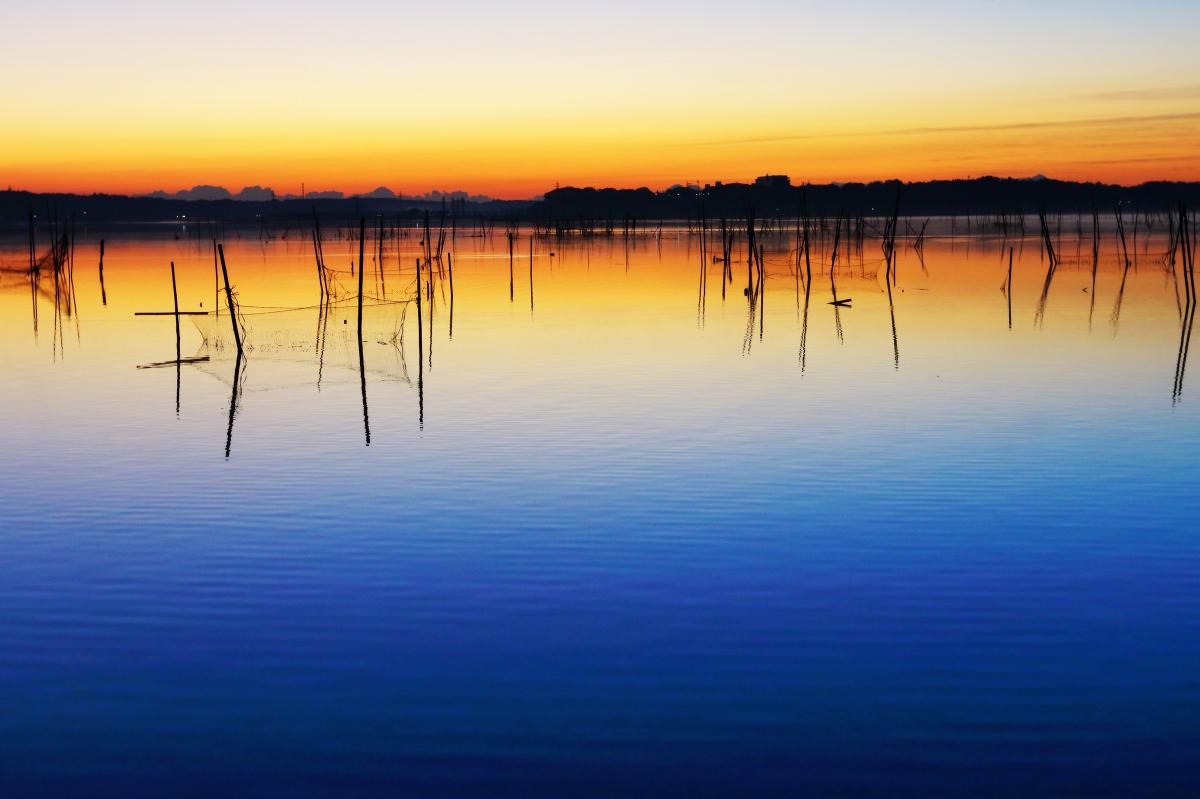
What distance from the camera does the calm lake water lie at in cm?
618

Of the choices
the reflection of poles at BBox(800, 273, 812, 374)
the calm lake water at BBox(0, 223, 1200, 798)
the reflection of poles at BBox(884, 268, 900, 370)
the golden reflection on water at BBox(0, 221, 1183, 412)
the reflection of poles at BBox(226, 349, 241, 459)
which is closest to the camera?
the calm lake water at BBox(0, 223, 1200, 798)

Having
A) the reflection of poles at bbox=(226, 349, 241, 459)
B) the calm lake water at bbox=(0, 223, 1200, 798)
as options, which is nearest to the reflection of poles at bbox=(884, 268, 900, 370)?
the calm lake water at bbox=(0, 223, 1200, 798)

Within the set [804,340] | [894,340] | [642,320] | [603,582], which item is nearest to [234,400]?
[603,582]

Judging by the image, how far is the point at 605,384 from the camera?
2002cm

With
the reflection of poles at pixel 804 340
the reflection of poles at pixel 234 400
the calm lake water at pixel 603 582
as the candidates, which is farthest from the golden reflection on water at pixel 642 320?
the calm lake water at pixel 603 582

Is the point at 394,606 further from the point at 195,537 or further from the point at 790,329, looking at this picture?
the point at 790,329

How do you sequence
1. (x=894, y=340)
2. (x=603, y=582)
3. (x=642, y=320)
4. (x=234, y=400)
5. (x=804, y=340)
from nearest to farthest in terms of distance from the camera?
(x=603, y=582)
(x=234, y=400)
(x=894, y=340)
(x=804, y=340)
(x=642, y=320)

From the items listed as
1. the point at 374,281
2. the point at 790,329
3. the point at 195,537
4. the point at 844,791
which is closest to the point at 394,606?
the point at 195,537

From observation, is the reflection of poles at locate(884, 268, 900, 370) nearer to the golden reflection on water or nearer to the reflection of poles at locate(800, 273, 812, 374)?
the golden reflection on water

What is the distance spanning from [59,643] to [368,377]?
523 inches

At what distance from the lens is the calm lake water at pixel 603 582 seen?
243 inches

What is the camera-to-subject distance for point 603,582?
29.8 ft

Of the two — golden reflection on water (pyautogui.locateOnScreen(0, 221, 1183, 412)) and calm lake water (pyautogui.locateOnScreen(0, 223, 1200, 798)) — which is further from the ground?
golden reflection on water (pyautogui.locateOnScreen(0, 221, 1183, 412))

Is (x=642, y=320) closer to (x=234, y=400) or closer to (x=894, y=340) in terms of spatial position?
(x=894, y=340)
